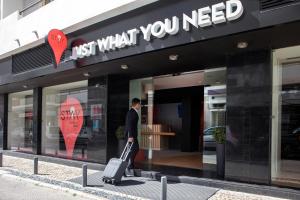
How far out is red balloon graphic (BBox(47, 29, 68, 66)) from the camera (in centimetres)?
1212

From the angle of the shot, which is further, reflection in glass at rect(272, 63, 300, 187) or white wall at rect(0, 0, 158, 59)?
white wall at rect(0, 0, 158, 59)

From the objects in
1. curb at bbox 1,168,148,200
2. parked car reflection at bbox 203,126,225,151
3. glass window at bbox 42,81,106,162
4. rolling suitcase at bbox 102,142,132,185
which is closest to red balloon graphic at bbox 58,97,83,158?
glass window at bbox 42,81,106,162

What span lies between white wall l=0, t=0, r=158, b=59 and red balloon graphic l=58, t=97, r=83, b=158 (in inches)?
104

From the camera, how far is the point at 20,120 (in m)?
18.8

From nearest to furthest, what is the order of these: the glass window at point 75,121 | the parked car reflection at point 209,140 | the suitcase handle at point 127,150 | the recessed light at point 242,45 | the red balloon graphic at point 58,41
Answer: the recessed light at point 242,45 → the suitcase handle at point 127,150 → the parked car reflection at point 209,140 → the red balloon graphic at point 58,41 → the glass window at point 75,121

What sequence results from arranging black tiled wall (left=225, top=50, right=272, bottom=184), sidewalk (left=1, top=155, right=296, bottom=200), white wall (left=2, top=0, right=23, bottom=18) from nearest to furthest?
sidewalk (left=1, top=155, right=296, bottom=200)
black tiled wall (left=225, top=50, right=272, bottom=184)
white wall (left=2, top=0, right=23, bottom=18)

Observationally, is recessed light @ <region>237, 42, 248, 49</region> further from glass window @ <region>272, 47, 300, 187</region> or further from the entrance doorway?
the entrance doorway

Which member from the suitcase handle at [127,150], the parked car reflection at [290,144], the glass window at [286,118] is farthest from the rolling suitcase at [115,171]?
the parked car reflection at [290,144]

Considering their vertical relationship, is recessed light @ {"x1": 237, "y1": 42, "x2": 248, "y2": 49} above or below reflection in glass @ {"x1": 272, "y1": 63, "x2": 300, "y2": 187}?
above

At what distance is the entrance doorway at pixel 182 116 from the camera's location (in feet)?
35.6

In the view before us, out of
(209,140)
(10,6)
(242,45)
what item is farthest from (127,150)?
(10,6)

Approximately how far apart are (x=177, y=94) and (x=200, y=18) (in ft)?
33.9

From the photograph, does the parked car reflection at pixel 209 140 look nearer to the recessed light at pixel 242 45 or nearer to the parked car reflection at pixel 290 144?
the parked car reflection at pixel 290 144

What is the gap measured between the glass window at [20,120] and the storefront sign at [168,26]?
733 cm
